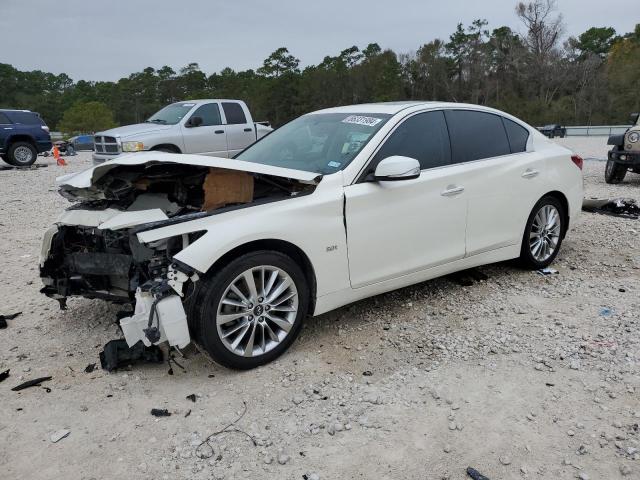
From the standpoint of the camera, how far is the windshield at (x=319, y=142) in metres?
3.88

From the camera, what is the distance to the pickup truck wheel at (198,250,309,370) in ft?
10.2

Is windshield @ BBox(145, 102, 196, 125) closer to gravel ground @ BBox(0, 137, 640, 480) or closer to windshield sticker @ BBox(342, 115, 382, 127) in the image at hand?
gravel ground @ BBox(0, 137, 640, 480)

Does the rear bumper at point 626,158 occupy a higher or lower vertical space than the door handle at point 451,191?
lower

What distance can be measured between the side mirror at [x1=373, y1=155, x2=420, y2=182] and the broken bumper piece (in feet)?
5.27

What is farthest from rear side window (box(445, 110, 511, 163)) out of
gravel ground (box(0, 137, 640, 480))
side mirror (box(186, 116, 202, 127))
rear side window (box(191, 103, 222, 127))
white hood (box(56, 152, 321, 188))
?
rear side window (box(191, 103, 222, 127))

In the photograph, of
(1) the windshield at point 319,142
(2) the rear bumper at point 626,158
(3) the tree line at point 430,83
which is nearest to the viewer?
(1) the windshield at point 319,142

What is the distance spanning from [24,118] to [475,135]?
54.3 ft

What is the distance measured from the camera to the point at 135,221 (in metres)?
3.18

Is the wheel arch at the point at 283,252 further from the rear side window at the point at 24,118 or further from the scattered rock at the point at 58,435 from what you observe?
the rear side window at the point at 24,118

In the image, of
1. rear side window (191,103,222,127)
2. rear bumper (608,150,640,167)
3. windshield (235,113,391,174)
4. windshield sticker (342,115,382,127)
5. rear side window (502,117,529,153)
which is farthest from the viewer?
rear side window (191,103,222,127)

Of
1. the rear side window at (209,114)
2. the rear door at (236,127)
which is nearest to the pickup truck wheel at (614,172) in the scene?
the rear door at (236,127)

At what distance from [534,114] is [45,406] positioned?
64421 mm

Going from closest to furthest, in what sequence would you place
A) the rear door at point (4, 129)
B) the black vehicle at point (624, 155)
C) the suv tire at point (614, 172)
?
1. the black vehicle at point (624, 155)
2. the suv tire at point (614, 172)
3. the rear door at point (4, 129)

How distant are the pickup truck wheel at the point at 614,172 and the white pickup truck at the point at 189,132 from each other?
24.1ft
